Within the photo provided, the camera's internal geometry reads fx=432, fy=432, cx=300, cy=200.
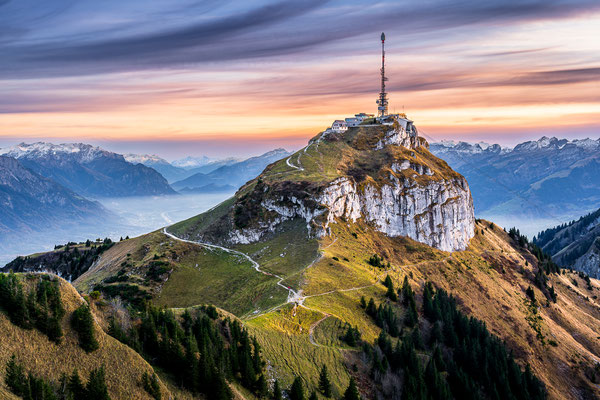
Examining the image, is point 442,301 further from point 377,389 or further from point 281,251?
point 377,389

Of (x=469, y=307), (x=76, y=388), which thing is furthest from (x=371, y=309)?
(x=76, y=388)

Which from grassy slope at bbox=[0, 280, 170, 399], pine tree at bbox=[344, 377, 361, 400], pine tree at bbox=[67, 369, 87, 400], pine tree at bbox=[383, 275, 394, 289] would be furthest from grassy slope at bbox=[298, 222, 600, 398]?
pine tree at bbox=[67, 369, 87, 400]

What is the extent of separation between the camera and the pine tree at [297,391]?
252 ft

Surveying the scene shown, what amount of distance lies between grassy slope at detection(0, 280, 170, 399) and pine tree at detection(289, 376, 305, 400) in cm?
2828

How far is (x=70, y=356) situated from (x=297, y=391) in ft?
132

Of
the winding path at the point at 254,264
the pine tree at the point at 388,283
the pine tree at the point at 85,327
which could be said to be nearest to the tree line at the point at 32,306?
the pine tree at the point at 85,327

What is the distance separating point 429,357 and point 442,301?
139ft

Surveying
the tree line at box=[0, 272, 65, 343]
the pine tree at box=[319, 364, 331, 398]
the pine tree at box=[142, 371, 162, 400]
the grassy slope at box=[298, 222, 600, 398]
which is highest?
the tree line at box=[0, 272, 65, 343]

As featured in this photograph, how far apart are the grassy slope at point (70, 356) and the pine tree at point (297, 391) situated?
28.3 metres

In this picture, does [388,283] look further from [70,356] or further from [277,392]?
[70,356]

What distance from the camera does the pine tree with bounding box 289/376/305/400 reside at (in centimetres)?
7681

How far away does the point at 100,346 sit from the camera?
54.8m

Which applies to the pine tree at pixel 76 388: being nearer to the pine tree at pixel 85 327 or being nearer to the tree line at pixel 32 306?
the pine tree at pixel 85 327

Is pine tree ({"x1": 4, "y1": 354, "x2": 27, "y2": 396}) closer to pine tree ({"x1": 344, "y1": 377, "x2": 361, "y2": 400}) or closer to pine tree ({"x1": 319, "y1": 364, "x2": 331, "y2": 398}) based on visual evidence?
pine tree ({"x1": 319, "y1": 364, "x2": 331, "y2": 398})
